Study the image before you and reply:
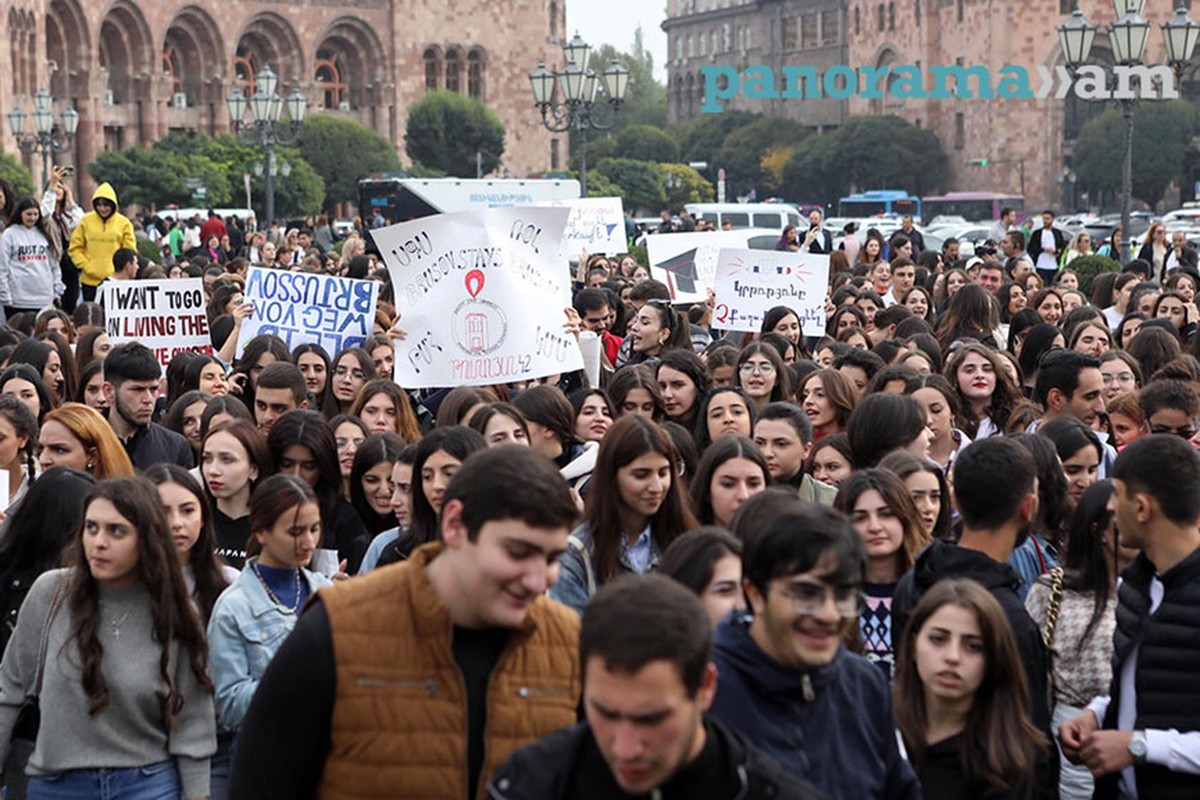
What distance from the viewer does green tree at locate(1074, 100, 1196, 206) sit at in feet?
228

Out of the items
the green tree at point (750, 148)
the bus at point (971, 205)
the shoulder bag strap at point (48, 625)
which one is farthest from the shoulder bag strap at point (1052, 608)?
the green tree at point (750, 148)

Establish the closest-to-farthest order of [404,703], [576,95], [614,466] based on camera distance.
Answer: [404,703], [614,466], [576,95]

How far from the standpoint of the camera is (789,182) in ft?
262

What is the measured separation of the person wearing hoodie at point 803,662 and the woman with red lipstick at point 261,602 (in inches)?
70.1

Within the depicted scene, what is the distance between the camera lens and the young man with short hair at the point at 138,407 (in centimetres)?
838

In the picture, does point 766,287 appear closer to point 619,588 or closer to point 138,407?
point 138,407

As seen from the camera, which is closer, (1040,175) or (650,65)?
(1040,175)

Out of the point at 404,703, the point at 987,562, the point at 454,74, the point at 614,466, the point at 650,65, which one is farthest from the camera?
the point at 650,65

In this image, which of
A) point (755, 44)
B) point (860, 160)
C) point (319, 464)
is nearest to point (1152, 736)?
point (319, 464)

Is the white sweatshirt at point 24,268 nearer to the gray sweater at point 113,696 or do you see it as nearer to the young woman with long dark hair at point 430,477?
the young woman with long dark hair at point 430,477

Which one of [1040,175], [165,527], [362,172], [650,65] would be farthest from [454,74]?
[650,65]

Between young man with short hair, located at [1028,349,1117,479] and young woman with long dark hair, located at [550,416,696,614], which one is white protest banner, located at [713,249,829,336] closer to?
young man with short hair, located at [1028,349,1117,479]

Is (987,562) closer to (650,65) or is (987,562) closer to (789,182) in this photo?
(789,182)

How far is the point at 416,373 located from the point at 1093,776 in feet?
17.2
